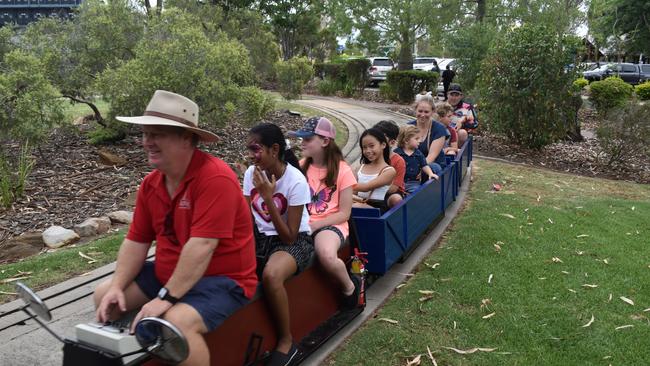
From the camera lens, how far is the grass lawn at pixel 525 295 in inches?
159

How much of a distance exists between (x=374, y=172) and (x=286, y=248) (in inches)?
85.3

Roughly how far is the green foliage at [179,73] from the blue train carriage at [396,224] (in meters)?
4.53

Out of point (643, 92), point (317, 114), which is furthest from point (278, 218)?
point (643, 92)

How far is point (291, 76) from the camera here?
1491cm

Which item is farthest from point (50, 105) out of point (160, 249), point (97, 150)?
point (160, 249)

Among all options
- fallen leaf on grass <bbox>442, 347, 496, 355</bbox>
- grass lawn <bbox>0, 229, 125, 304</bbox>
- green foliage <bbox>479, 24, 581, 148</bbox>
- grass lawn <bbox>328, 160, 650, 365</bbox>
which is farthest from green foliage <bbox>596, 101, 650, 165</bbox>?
grass lawn <bbox>0, 229, 125, 304</bbox>

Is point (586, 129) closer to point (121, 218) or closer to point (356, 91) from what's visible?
point (356, 91)

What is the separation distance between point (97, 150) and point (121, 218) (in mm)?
3739

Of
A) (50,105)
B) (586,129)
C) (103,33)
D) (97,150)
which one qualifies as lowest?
(586,129)

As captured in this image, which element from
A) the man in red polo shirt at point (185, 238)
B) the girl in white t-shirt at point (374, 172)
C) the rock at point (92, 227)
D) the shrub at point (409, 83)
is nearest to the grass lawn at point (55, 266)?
the rock at point (92, 227)

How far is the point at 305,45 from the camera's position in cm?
3519

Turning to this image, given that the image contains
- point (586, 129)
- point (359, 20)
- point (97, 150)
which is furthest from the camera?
point (359, 20)

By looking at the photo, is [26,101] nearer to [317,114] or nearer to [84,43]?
[84,43]

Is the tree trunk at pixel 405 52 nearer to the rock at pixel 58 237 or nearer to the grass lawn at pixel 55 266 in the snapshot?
the rock at pixel 58 237
